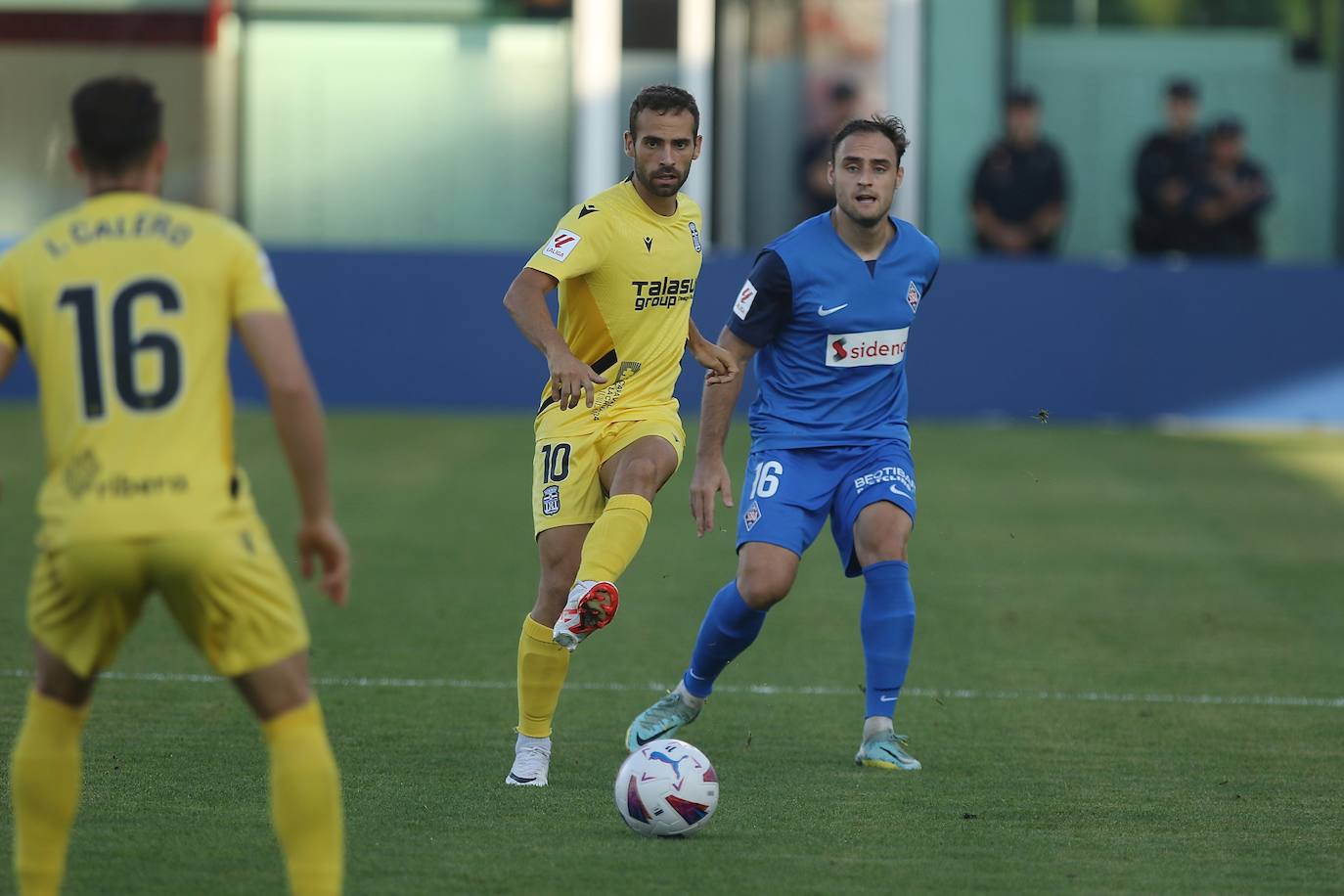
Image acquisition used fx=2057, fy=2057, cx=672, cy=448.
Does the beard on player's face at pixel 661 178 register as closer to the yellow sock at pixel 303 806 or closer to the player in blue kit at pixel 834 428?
the player in blue kit at pixel 834 428

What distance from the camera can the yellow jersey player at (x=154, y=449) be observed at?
Result: 12.8ft

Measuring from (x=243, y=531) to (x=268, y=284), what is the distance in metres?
0.48

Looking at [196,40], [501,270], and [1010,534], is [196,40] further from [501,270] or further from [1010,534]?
[1010,534]

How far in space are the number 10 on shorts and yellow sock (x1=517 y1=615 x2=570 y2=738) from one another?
0.82 metres

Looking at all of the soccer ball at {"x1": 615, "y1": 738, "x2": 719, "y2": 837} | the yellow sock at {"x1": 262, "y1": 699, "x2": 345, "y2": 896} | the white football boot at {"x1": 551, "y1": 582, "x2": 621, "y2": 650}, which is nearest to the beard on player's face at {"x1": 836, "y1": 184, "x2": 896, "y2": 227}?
the white football boot at {"x1": 551, "y1": 582, "x2": 621, "y2": 650}

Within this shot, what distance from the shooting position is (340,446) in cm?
1471

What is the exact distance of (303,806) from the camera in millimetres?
3994

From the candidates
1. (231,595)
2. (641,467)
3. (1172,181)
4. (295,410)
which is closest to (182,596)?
(231,595)

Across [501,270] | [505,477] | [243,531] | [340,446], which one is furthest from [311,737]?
[501,270]

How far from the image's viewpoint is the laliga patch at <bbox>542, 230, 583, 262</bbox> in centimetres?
598

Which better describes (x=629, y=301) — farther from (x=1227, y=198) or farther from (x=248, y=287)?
(x=1227, y=198)

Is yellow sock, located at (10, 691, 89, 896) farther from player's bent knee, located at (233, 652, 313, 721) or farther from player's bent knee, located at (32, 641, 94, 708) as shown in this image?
player's bent knee, located at (233, 652, 313, 721)

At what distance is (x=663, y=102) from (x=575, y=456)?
1.07 metres

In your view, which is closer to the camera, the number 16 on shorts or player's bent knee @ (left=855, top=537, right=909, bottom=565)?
player's bent knee @ (left=855, top=537, right=909, bottom=565)
